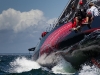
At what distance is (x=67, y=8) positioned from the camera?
19.3 m

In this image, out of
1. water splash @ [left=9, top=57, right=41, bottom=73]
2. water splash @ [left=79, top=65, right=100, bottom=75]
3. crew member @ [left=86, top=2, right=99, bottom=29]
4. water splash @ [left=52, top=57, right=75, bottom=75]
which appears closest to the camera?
water splash @ [left=79, top=65, right=100, bottom=75]

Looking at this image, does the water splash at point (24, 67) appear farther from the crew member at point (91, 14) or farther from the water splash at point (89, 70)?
the crew member at point (91, 14)

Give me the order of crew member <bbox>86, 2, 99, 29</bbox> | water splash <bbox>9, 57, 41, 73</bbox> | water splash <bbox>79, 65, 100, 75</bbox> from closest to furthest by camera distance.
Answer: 1. water splash <bbox>79, 65, 100, 75</bbox>
2. crew member <bbox>86, 2, 99, 29</bbox>
3. water splash <bbox>9, 57, 41, 73</bbox>

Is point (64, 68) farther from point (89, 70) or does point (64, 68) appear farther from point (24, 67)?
point (24, 67)

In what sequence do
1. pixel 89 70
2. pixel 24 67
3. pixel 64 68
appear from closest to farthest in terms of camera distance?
pixel 89 70 < pixel 64 68 < pixel 24 67

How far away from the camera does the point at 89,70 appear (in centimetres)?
1094

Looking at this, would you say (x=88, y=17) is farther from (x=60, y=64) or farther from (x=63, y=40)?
(x=60, y=64)

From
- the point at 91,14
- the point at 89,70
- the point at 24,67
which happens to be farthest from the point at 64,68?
the point at 24,67

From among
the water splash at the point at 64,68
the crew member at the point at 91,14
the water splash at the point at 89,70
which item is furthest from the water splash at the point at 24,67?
the crew member at the point at 91,14

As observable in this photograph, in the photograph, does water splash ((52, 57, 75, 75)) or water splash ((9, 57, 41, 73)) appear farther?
water splash ((9, 57, 41, 73))

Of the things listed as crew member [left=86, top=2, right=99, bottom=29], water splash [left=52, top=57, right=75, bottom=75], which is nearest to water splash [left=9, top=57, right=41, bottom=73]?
water splash [left=52, top=57, right=75, bottom=75]

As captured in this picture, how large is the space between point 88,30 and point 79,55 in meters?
1.19

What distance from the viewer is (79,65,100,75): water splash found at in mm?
10766

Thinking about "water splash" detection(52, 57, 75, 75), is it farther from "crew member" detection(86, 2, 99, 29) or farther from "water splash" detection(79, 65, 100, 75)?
"crew member" detection(86, 2, 99, 29)
